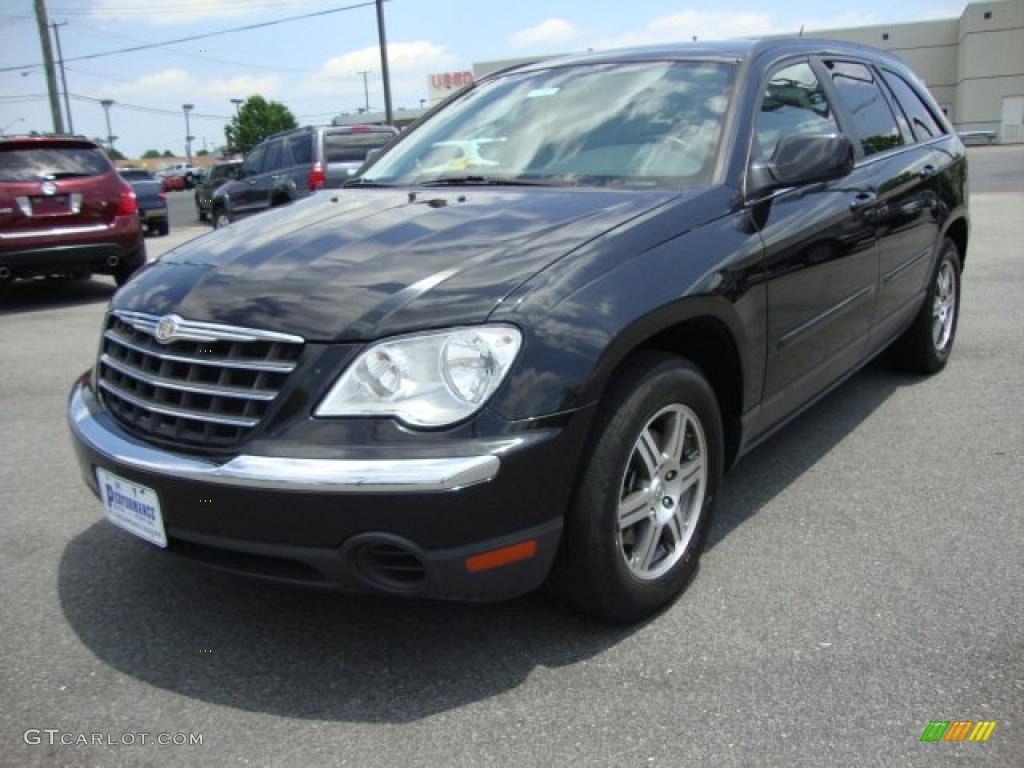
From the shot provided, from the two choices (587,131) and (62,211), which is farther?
(62,211)

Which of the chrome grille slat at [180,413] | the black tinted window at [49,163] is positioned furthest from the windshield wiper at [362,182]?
the black tinted window at [49,163]

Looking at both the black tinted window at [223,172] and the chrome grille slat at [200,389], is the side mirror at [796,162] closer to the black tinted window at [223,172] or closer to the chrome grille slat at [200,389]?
the chrome grille slat at [200,389]

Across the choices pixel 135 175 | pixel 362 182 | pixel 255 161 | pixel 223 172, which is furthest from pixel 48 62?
pixel 362 182

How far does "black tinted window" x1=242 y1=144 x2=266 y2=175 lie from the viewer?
1357cm

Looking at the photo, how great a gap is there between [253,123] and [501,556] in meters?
90.1

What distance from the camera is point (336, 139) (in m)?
12.3

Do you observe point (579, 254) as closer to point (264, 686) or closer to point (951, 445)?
point (264, 686)

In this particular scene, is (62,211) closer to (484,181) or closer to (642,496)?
(484,181)

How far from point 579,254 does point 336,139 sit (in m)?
10.6

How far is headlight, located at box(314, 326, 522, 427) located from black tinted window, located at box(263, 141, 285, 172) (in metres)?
11.4

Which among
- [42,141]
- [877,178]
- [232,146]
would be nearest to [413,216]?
[877,178]

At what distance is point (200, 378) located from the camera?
8.02 feet

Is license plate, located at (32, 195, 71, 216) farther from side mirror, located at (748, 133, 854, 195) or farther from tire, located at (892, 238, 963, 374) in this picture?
side mirror, located at (748, 133, 854, 195)

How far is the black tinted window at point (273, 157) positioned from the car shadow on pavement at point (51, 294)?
2.86m
